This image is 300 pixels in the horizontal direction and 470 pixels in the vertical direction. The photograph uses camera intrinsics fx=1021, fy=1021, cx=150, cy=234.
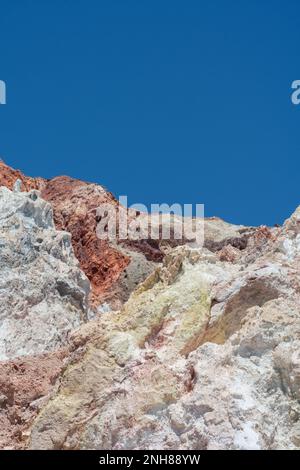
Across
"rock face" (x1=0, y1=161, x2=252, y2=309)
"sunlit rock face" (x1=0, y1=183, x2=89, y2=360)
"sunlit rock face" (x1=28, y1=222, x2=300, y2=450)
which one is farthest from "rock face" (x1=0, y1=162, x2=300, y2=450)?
"rock face" (x1=0, y1=161, x2=252, y2=309)

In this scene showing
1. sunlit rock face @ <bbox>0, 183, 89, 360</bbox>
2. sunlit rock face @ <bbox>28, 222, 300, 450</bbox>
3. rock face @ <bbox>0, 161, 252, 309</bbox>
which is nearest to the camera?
sunlit rock face @ <bbox>28, 222, 300, 450</bbox>

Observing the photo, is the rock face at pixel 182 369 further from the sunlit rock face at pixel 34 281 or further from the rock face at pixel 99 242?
the rock face at pixel 99 242

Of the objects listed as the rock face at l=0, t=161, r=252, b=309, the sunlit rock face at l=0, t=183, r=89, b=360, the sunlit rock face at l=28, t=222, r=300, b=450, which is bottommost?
the sunlit rock face at l=28, t=222, r=300, b=450

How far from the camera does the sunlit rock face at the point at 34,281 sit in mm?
19422

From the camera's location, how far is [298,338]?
28.6ft

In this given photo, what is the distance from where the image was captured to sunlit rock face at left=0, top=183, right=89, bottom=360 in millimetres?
19422

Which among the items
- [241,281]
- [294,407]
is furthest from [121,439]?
[241,281]

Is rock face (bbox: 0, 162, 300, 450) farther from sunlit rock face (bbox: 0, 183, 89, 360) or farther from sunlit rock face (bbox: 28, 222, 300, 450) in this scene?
sunlit rock face (bbox: 0, 183, 89, 360)

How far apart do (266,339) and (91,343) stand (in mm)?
1900

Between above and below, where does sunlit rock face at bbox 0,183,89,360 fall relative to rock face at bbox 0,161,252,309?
below

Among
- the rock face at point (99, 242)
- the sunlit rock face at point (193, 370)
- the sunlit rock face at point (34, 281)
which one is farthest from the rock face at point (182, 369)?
the rock face at point (99, 242)

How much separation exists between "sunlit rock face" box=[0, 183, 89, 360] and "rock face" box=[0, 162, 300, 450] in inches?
296

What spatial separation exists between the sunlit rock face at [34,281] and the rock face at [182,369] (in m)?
7.51

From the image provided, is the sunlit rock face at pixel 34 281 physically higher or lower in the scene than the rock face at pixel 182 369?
higher
